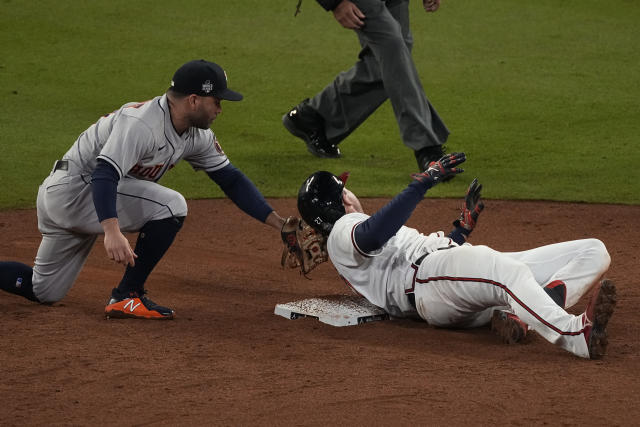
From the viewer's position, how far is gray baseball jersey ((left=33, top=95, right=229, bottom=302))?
4316 mm

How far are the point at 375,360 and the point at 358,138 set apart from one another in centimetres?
534

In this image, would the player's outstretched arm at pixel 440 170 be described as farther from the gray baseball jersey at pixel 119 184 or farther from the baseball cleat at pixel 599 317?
the gray baseball jersey at pixel 119 184

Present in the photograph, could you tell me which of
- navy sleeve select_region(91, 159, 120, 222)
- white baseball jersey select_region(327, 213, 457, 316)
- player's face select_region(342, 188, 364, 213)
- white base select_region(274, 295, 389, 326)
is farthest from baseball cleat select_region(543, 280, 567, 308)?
navy sleeve select_region(91, 159, 120, 222)

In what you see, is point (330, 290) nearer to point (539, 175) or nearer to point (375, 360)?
point (375, 360)

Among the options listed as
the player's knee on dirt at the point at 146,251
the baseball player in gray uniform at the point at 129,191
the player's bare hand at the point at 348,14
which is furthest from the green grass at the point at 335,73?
the player's knee on dirt at the point at 146,251

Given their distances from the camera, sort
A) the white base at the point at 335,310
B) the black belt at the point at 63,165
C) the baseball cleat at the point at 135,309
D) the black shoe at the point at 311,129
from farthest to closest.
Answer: the black shoe at the point at 311,129
the black belt at the point at 63,165
the baseball cleat at the point at 135,309
the white base at the point at 335,310

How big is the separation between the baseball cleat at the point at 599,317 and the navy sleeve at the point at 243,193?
180cm

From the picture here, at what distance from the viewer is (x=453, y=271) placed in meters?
3.92

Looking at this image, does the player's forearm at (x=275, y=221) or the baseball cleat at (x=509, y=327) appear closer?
the baseball cleat at (x=509, y=327)

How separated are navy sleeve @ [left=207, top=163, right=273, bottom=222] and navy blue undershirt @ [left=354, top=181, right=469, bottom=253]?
0.87m

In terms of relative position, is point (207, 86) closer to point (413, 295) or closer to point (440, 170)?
point (440, 170)

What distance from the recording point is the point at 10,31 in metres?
11.7

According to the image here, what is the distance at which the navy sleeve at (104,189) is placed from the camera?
4.11 m

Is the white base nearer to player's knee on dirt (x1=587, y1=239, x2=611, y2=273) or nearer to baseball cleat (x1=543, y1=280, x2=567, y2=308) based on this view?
baseball cleat (x1=543, y1=280, x2=567, y2=308)
